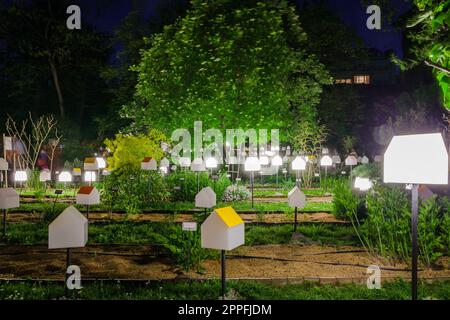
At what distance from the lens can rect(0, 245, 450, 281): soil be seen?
20.4ft

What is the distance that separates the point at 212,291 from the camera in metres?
5.43

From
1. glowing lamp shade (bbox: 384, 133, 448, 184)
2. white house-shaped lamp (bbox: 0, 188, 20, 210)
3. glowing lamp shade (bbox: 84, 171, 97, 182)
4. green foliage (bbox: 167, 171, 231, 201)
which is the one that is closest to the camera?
glowing lamp shade (bbox: 384, 133, 448, 184)

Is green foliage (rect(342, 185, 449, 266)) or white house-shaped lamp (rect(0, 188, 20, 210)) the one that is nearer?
green foliage (rect(342, 185, 449, 266))

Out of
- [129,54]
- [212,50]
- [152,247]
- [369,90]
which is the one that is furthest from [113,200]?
[369,90]

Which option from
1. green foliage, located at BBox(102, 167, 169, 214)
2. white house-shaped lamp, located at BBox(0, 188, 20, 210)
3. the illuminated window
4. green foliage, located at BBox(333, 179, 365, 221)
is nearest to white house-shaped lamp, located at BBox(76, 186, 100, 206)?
white house-shaped lamp, located at BBox(0, 188, 20, 210)

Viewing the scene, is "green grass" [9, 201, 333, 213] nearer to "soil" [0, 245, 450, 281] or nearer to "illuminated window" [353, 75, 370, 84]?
"soil" [0, 245, 450, 281]

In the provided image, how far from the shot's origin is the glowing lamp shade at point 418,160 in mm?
3869

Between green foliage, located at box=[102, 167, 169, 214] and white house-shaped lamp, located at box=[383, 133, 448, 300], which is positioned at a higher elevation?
white house-shaped lamp, located at box=[383, 133, 448, 300]

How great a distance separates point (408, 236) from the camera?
22.5 feet

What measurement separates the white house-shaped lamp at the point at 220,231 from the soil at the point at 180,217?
568cm

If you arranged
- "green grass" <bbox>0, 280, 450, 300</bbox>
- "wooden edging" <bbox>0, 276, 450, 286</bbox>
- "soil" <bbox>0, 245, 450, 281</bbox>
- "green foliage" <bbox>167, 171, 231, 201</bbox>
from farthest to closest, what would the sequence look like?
"green foliage" <bbox>167, 171, 231, 201</bbox> < "soil" <bbox>0, 245, 450, 281</bbox> < "wooden edging" <bbox>0, 276, 450, 286</bbox> < "green grass" <bbox>0, 280, 450, 300</bbox>

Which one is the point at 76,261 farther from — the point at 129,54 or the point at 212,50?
the point at 129,54

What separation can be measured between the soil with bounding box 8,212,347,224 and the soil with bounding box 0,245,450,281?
272cm

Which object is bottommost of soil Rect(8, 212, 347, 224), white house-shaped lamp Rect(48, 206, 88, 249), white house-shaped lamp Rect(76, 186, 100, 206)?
soil Rect(8, 212, 347, 224)
